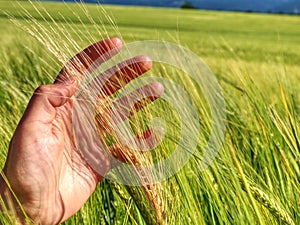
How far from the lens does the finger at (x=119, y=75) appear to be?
3.55ft

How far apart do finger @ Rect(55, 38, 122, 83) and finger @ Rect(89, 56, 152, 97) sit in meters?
0.03

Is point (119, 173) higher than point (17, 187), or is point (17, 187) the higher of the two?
point (119, 173)

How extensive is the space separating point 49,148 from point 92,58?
0.23 m

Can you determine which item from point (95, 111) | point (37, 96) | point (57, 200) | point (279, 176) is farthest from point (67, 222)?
point (279, 176)

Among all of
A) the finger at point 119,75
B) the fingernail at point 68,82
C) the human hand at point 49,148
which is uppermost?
the finger at point 119,75

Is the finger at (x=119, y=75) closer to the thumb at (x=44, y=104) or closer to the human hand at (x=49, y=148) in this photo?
the human hand at (x=49, y=148)

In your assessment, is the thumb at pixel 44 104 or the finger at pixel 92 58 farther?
the thumb at pixel 44 104

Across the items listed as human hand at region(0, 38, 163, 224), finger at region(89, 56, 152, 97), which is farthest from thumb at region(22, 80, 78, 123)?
finger at region(89, 56, 152, 97)

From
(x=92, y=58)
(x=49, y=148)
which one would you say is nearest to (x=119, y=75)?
(x=92, y=58)

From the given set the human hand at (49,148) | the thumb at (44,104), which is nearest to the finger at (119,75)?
the human hand at (49,148)

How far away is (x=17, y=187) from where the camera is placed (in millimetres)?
1166

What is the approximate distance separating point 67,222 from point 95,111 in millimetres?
444

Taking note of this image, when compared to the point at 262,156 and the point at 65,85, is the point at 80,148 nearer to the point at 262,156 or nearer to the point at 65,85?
the point at 65,85

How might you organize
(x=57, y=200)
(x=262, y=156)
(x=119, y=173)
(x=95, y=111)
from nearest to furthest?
1. (x=95, y=111)
2. (x=119, y=173)
3. (x=57, y=200)
4. (x=262, y=156)
